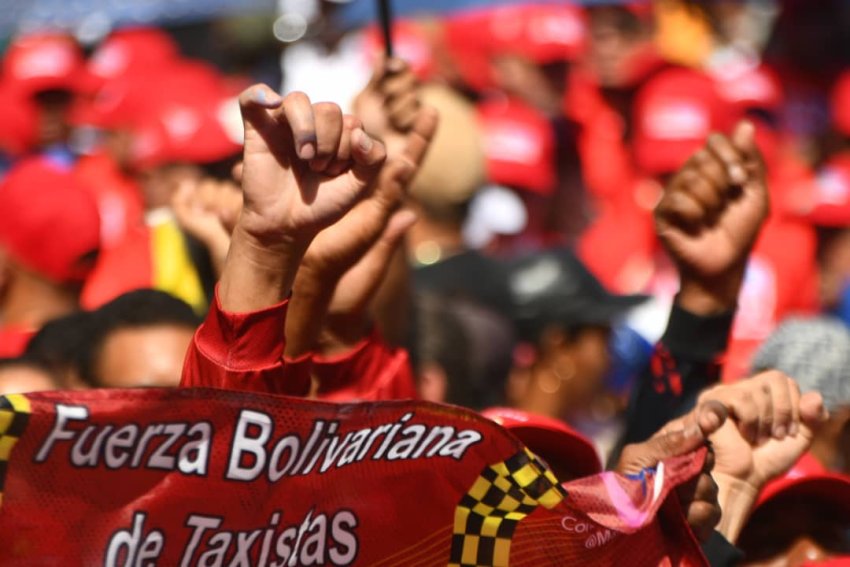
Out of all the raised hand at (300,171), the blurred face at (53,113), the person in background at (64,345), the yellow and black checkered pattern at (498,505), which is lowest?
the blurred face at (53,113)

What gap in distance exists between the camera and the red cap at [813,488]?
2.91 metres

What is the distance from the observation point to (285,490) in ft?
7.42

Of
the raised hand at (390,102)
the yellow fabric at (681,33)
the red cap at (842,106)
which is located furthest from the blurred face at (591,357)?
the yellow fabric at (681,33)

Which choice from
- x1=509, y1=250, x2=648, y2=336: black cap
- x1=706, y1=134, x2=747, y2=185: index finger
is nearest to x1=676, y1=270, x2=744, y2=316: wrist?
x1=706, y1=134, x2=747, y2=185: index finger

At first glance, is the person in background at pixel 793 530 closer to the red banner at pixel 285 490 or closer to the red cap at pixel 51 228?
the red banner at pixel 285 490

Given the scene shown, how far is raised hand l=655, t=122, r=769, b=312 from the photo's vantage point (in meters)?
3.14

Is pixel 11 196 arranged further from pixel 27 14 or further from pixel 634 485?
pixel 634 485

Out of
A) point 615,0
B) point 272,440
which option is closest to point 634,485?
point 272,440

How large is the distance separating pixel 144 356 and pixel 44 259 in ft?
4.00

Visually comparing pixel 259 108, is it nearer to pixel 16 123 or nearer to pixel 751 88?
pixel 751 88

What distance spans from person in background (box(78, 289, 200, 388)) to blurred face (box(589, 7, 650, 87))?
3603 mm

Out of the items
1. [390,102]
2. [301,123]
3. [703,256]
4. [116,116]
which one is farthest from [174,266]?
[301,123]

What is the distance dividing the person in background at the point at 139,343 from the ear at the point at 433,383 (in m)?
0.66

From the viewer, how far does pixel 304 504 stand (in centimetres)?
228
